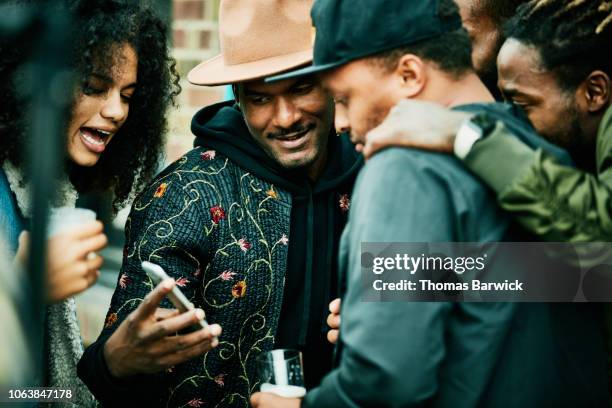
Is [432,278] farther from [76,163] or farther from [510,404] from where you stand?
[76,163]

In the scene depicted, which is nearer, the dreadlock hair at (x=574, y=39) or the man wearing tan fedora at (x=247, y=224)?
the dreadlock hair at (x=574, y=39)

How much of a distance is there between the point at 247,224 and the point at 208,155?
253 millimetres

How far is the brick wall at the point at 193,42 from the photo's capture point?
3846mm

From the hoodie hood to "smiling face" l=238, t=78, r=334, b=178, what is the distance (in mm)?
36

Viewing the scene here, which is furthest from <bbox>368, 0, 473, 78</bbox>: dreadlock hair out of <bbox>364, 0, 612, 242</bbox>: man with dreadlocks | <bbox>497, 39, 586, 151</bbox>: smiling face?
<bbox>497, 39, 586, 151</bbox>: smiling face

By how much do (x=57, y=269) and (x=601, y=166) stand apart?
3.92 feet

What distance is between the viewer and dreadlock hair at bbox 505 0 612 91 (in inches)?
77.3

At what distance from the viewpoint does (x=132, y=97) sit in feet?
8.42

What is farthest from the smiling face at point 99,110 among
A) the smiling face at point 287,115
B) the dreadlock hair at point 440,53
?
the dreadlock hair at point 440,53

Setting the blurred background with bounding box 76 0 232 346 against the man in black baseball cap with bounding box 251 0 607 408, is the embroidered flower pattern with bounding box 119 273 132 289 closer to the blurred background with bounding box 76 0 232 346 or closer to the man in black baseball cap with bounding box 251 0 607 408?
the man in black baseball cap with bounding box 251 0 607 408

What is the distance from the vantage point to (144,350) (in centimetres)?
193

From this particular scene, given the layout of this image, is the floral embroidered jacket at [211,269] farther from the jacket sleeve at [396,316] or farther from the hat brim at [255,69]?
the jacket sleeve at [396,316]

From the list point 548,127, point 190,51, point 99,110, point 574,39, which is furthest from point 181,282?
point 190,51

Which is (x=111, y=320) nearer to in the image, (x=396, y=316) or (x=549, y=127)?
(x=396, y=316)
